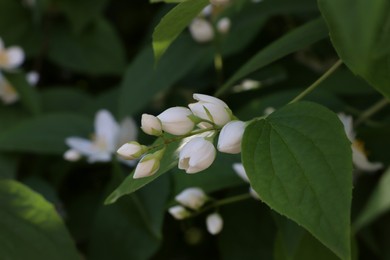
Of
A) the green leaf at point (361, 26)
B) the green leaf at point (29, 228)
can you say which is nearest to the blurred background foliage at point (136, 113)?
the green leaf at point (29, 228)

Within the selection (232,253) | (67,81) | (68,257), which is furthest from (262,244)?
(67,81)

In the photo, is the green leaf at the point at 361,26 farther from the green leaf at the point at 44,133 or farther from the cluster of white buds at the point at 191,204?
the green leaf at the point at 44,133

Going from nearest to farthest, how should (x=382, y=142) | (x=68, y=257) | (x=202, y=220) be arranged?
(x=68, y=257)
(x=382, y=142)
(x=202, y=220)

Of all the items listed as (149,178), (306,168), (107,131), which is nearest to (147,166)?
(149,178)

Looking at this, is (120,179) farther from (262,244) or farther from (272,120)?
(272,120)

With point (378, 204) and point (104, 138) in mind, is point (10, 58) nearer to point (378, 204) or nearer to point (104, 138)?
point (104, 138)

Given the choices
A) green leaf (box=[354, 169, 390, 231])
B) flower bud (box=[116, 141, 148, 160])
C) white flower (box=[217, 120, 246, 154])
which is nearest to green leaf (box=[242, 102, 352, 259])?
white flower (box=[217, 120, 246, 154])

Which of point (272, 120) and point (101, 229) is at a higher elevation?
point (272, 120)
